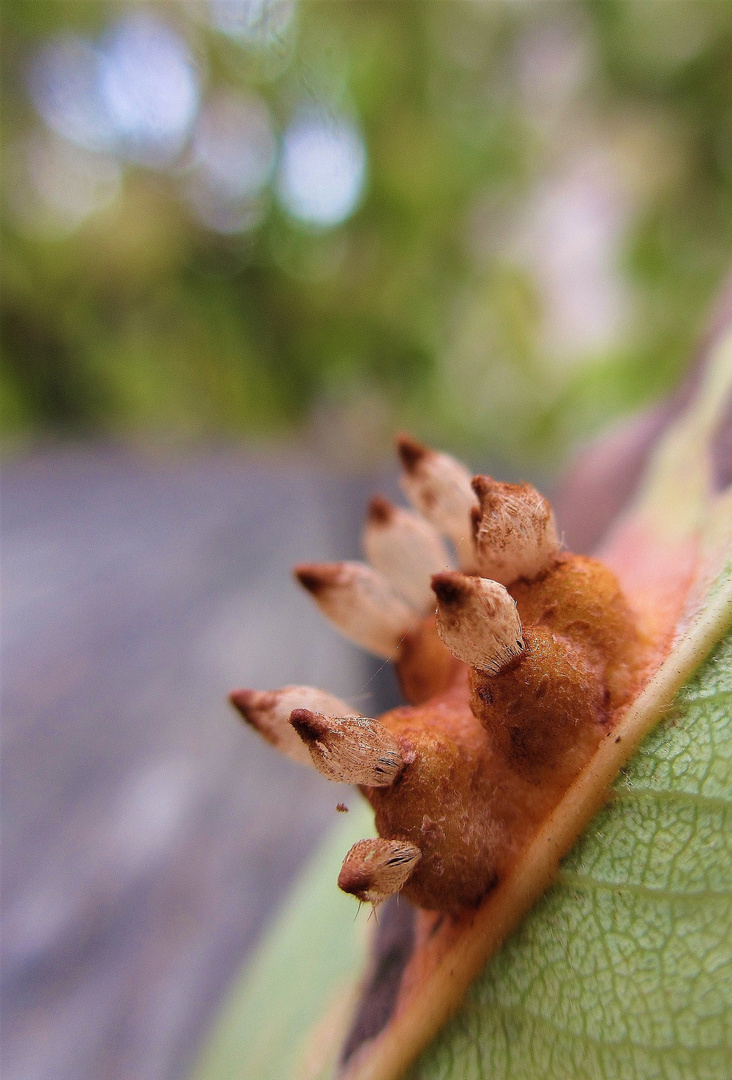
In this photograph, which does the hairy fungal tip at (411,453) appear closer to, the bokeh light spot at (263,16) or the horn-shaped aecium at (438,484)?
the horn-shaped aecium at (438,484)

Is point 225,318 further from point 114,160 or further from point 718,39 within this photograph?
point 718,39

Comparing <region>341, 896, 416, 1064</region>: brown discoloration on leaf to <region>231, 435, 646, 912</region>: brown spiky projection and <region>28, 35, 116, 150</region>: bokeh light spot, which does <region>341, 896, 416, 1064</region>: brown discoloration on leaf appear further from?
<region>28, 35, 116, 150</region>: bokeh light spot

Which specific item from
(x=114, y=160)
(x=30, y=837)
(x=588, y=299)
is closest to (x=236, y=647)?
(x=30, y=837)

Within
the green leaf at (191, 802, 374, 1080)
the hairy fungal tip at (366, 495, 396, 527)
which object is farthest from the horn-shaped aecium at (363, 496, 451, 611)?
the green leaf at (191, 802, 374, 1080)

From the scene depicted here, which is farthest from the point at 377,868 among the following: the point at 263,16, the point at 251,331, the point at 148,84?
the point at 251,331

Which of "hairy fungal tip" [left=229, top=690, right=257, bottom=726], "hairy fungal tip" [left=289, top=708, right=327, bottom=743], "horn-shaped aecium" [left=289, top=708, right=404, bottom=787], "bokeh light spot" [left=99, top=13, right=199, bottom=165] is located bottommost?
"horn-shaped aecium" [left=289, top=708, right=404, bottom=787]

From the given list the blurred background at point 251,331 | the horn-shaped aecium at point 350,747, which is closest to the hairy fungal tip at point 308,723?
the horn-shaped aecium at point 350,747

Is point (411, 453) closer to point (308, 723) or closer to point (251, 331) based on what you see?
point (308, 723)
